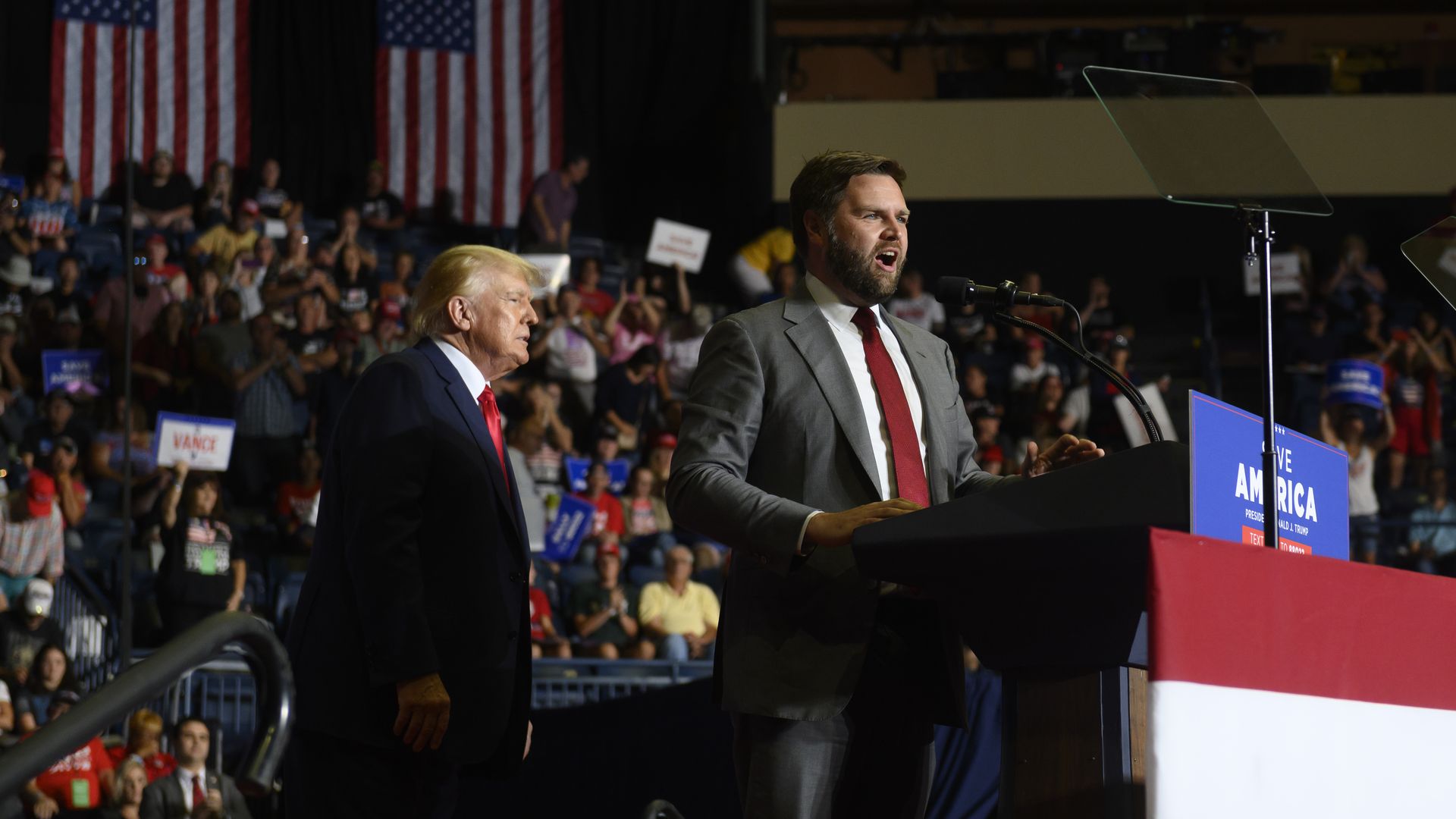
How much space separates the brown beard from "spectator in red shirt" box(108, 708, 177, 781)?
417 cm

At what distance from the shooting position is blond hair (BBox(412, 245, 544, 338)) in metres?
2.70

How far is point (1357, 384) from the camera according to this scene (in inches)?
345

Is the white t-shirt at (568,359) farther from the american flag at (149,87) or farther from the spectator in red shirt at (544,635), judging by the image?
the american flag at (149,87)

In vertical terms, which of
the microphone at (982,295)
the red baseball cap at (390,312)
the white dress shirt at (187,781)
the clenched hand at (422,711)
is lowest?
the white dress shirt at (187,781)

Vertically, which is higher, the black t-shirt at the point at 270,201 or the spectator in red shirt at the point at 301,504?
the black t-shirt at the point at 270,201

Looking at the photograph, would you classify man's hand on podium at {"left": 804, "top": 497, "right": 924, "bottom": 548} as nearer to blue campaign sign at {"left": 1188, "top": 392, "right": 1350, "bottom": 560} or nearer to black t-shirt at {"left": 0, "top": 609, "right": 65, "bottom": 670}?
blue campaign sign at {"left": 1188, "top": 392, "right": 1350, "bottom": 560}

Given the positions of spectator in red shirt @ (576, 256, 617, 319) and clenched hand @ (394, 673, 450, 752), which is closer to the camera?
clenched hand @ (394, 673, 450, 752)

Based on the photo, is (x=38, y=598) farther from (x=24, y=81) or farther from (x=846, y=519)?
(x=24, y=81)

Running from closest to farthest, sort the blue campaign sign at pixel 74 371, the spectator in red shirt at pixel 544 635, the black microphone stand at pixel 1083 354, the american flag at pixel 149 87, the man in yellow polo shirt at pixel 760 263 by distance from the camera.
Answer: the black microphone stand at pixel 1083 354 → the spectator in red shirt at pixel 544 635 → the blue campaign sign at pixel 74 371 → the man in yellow polo shirt at pixel 760 263 → the american flag at pixel 149 87

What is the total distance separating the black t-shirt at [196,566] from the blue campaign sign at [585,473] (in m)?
1.83

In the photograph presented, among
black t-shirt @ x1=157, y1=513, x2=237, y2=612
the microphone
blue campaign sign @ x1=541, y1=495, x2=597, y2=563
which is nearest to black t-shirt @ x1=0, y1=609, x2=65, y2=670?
black t-shirt @ x1=157, y1=513, x2=237, y2=612

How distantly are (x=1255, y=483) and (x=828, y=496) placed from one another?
1.88 ft

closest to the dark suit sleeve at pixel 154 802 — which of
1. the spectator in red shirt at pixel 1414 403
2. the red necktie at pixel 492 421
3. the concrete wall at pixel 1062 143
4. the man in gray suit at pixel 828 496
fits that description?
the red necktie at pixel 492 421

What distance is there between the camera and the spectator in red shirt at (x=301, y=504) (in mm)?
8008
